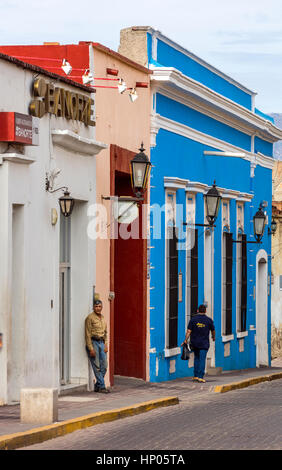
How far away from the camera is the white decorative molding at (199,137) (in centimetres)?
2195

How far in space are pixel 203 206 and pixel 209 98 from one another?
246 cm

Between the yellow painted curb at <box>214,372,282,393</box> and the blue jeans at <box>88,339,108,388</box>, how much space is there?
2948mm

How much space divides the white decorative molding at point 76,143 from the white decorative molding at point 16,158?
1.20 metres

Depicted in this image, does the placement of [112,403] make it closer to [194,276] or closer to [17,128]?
[17,128]

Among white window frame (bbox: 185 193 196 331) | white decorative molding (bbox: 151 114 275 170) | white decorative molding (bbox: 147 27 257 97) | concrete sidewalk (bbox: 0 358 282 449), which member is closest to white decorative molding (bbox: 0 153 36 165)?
concrete sidewalk (bbox: 0 358 282 449)

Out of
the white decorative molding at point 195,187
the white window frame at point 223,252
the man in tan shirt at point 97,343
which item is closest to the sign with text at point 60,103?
the man in tan shirt at point 97,343

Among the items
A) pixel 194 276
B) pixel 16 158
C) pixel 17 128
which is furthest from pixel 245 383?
pixel 17 128

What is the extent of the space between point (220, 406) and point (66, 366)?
2.75m

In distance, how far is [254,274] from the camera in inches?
1220

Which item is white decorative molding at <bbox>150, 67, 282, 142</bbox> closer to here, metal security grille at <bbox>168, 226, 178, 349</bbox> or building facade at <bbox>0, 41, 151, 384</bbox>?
building facade at <bbox>0, 41, 151, 384</bbox>

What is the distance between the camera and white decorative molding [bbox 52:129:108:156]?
16438 mm

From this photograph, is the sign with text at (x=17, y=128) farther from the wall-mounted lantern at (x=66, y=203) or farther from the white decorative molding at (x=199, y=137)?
the white decorative molding at (x=199, y=137)
